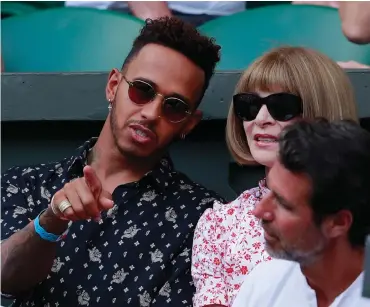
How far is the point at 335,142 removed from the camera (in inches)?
66.2

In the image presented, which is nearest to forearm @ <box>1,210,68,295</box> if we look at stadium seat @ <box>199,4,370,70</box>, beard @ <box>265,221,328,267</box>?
beard @ <box>265,221,328,267</box>

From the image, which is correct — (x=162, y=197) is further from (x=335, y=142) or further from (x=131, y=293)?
(x=335, y=142)

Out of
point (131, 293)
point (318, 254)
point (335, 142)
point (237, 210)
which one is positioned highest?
point (335, 142)

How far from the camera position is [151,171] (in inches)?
97.0

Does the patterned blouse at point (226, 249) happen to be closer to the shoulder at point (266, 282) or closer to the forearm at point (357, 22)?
the shoulder at point (266, 282)

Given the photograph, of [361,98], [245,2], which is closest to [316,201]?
[361,98]

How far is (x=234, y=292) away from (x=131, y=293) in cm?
26

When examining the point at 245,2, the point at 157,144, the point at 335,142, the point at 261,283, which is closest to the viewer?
the point at 335,142

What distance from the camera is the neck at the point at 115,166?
249cm

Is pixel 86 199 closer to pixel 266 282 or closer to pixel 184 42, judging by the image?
pixel 266 282

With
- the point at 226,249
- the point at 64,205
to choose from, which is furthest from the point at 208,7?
the point at 64,205

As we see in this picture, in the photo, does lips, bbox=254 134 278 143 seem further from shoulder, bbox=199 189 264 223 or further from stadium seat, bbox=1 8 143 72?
stadium seat, bbox=1 8 143 72

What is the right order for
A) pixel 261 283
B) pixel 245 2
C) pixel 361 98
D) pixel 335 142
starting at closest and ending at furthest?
pixel 335 142 → pixel 261 283 → pixel 361 98 → pixel 245 2

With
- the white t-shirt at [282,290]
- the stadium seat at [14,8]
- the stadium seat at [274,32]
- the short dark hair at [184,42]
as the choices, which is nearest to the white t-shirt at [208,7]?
the stadium seat at [274,32]
